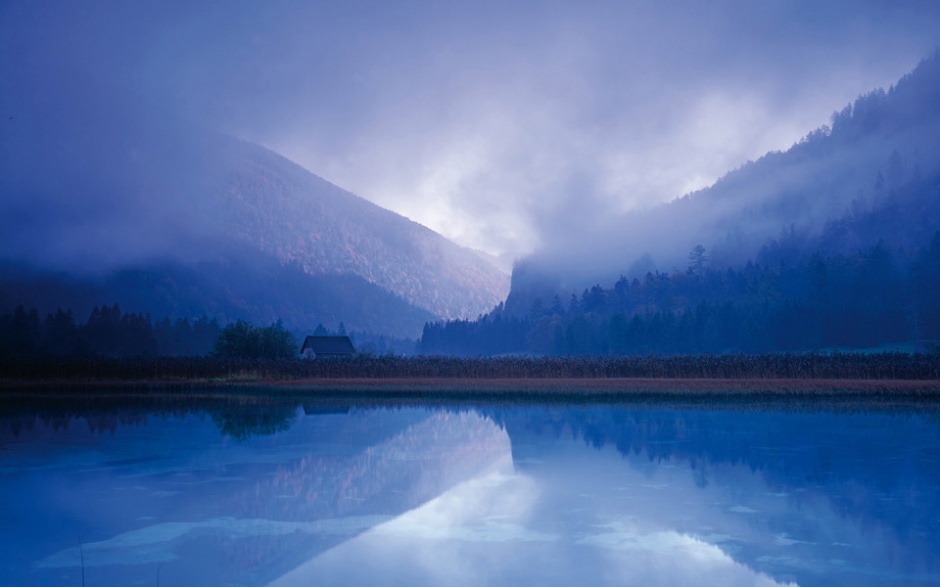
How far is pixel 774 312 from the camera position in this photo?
110 m

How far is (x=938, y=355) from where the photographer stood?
56.4m

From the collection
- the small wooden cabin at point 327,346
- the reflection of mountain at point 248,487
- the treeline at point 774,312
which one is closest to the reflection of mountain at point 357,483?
the reflection of mountain at point 248,487

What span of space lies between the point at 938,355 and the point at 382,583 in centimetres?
5946

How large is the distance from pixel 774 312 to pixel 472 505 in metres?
105

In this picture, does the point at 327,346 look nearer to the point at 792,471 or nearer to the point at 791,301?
the point at 791,301

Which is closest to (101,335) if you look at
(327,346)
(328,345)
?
(328,345)

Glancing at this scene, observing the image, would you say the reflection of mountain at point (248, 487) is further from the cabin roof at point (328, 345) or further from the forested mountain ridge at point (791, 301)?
the forested mountain ridge at point (791, 301)

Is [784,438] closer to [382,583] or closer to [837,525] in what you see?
[837,525]

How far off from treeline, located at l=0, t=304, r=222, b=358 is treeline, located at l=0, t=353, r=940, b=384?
1936 inches

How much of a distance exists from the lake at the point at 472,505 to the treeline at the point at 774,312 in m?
79.5

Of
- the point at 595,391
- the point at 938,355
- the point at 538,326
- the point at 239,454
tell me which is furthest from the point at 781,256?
the point at 239,454

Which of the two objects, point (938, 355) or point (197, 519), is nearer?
point (197, 519)

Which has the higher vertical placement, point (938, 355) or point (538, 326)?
point (538, 326)

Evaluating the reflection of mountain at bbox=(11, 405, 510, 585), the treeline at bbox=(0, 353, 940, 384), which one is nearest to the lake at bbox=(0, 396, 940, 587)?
the reflection of mountain at bbox=(11, 405, 510, 585)
